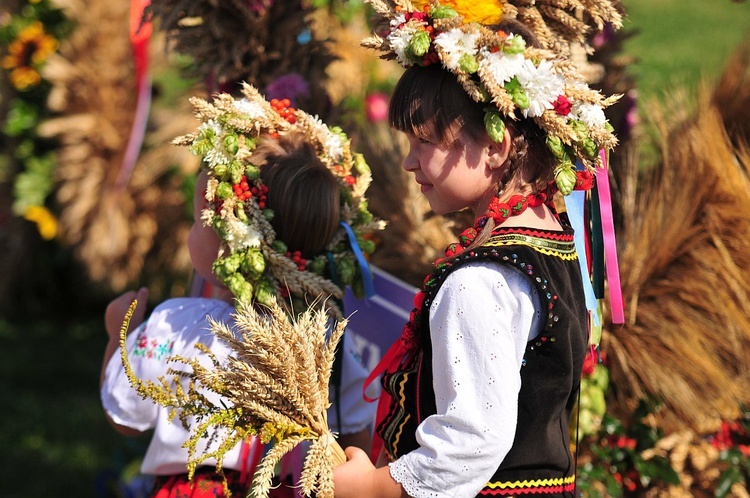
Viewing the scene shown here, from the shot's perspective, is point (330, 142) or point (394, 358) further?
point (330, 142)

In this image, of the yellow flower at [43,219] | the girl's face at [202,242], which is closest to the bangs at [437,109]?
the girl's face at [202,242]

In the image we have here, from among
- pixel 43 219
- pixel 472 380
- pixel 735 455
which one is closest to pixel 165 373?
pixel 472 380

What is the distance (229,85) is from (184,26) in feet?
0.76

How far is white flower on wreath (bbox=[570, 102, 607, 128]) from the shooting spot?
5.58 feet

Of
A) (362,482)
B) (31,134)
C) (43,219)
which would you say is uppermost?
(362,482)

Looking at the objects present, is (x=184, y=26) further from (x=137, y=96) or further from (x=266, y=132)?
(x=137, y=96)

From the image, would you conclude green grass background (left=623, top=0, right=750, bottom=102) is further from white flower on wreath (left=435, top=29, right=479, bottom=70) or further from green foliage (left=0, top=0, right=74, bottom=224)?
white flower on wreath (left=435, top=29, right=479, bottom=70)

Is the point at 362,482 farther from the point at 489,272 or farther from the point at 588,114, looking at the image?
the point at 588,114

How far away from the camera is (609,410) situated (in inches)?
105

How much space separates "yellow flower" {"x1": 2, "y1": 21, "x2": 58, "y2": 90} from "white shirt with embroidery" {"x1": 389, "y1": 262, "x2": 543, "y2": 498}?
384cm

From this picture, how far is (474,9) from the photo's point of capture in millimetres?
1782

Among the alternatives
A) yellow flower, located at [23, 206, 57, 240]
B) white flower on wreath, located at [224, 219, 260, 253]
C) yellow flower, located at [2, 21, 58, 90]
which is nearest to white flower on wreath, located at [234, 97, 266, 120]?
white flower on wreath, located at [224, 219, 260, 253]

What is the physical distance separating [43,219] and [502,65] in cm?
390

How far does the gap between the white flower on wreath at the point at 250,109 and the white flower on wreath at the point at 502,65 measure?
0.66 m
